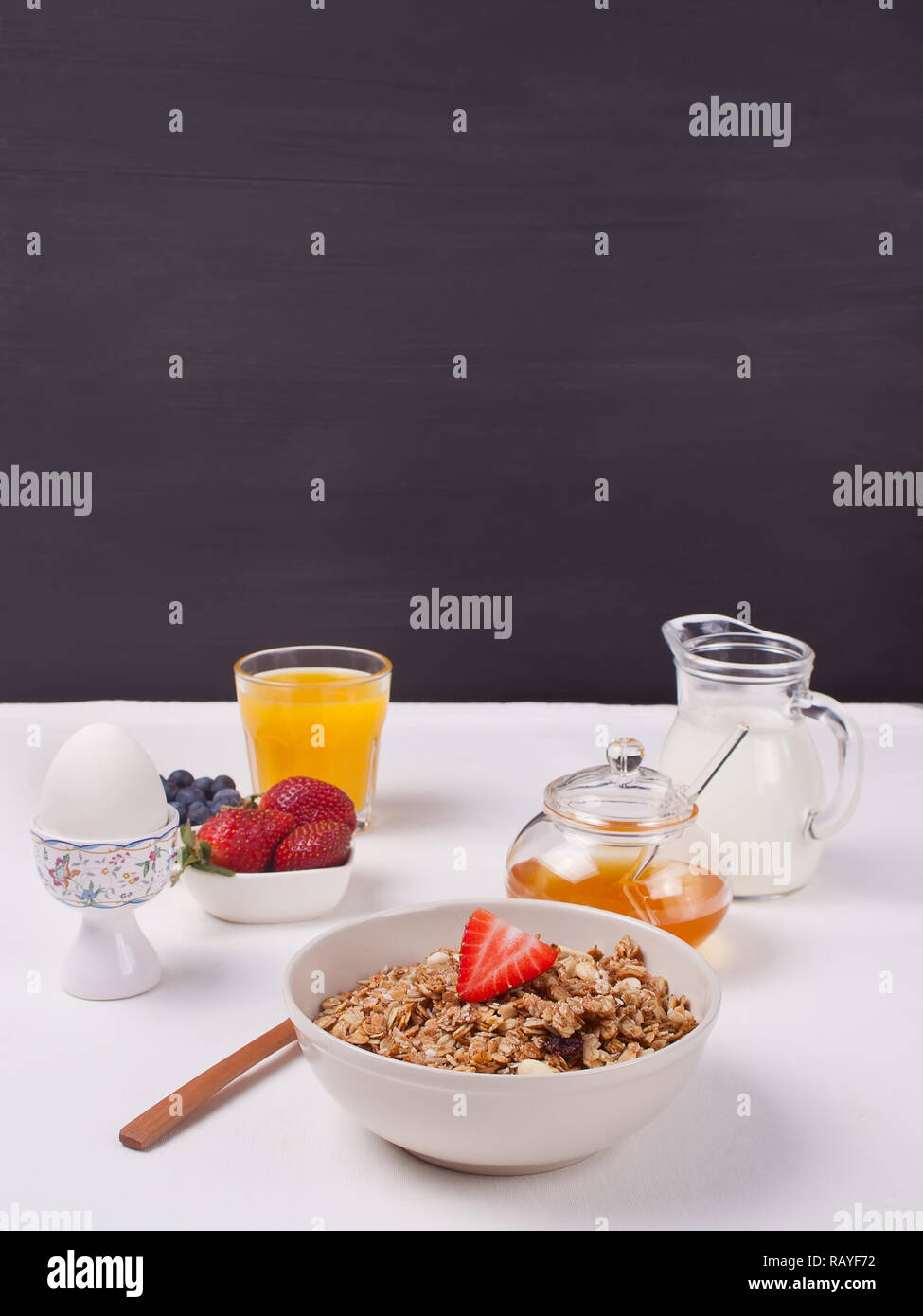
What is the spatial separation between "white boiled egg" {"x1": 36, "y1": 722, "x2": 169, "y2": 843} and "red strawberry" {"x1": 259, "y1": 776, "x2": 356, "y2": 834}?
0.72ft

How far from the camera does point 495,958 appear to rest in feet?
2.59

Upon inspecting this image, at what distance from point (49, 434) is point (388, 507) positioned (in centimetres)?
59

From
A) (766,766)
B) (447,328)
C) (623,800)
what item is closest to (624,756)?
(623,800)

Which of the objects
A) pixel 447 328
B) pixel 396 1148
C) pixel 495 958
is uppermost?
pixel 447 328

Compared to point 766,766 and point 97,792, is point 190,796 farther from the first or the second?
point 766,766

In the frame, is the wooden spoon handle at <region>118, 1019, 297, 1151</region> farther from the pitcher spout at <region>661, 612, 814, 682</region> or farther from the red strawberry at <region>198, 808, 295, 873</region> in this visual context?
the pitcher spout at <region>661, 612, 814, 682</region>

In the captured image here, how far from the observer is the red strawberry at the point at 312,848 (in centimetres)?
109

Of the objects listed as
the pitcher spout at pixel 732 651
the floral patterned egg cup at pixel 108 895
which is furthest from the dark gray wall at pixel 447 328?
the floral patterned egg cup at pixel 108 895

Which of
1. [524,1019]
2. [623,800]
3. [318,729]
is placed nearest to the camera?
[524,1019]

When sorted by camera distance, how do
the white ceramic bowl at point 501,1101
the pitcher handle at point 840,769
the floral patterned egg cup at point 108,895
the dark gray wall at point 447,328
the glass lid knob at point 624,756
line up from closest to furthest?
the white ceramic bowl at point 501,1101
the floral patterned egg cup at point 108,895
the glass lid knob at point 624,756
the pitcher handle at point 840,769
the dark gray wall at point 447,328

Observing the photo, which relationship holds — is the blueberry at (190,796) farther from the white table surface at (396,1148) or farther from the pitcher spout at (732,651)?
the pitcher spout at (732,651)

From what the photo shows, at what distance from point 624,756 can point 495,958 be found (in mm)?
296

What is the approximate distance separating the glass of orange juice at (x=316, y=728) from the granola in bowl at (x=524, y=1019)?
0.53 m

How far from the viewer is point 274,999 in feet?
3.11
